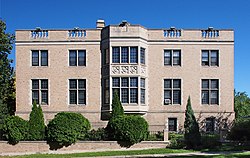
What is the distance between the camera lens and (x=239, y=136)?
2727cm

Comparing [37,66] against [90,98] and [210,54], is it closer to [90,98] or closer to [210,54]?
[90,98]

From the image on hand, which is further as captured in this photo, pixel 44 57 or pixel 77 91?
pixel 44 57

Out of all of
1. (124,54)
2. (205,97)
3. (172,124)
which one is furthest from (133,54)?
(205,97)

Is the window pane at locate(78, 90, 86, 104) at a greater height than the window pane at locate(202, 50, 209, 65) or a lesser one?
lesser

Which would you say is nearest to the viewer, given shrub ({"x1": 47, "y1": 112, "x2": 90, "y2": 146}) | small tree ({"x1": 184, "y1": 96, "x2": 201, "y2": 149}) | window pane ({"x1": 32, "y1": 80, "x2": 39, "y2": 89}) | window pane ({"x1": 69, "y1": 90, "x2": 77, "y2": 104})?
shrub ({"x1": 47, "y1": 112, "x2": 90, "y2": 146})

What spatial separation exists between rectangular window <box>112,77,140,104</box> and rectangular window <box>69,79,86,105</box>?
3.43m

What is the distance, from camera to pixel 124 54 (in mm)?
30641

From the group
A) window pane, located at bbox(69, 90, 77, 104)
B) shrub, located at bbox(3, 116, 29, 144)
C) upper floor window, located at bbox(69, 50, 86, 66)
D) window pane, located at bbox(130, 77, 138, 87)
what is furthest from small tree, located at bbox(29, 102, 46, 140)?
window pane, located at bbox(130, 77, 138, 87)

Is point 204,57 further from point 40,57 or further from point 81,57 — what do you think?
point 40,57

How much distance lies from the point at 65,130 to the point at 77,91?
7890 millimetres

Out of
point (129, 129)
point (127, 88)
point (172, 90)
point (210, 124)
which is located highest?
point (127, 88)

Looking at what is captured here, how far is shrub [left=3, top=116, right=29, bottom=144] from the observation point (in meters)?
24.9

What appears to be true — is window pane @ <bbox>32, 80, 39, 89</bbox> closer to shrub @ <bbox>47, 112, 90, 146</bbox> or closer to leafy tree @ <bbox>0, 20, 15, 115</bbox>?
leafy tree @ <bbox>0, 20, 15, 115</bbox>

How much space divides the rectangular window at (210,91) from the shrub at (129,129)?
919 centimetres
